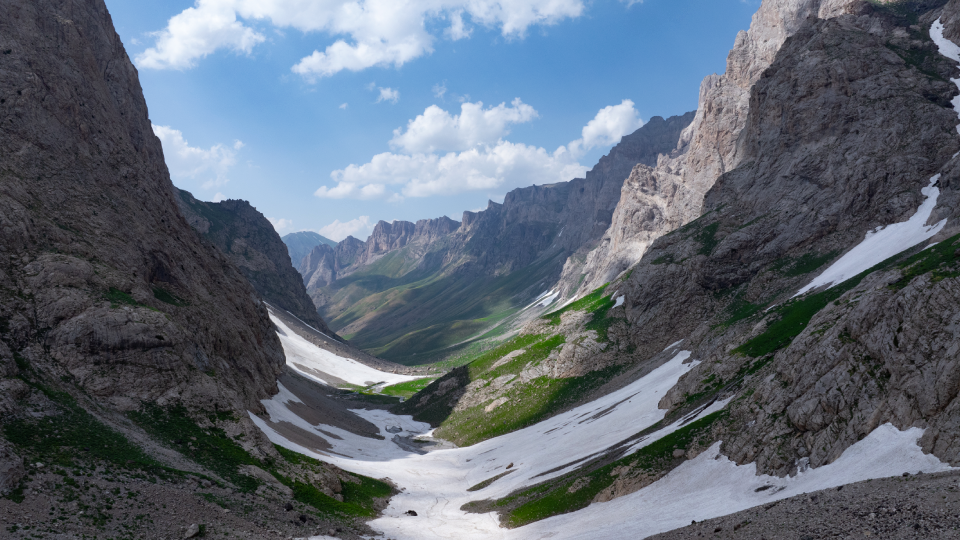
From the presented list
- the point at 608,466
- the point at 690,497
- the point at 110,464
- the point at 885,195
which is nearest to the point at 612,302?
the point at 885,195

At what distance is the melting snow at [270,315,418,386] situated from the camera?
6073 inches

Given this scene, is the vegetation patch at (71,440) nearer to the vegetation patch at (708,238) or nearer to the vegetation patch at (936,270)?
the vegetation patch at (936,270)

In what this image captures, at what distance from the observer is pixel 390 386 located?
6289 inches

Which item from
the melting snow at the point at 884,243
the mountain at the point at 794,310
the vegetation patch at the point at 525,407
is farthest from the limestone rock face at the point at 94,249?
the melting snow at the point at 884,243

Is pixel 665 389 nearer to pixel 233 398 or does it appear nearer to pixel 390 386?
pixel 233 398

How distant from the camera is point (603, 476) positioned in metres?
37.4

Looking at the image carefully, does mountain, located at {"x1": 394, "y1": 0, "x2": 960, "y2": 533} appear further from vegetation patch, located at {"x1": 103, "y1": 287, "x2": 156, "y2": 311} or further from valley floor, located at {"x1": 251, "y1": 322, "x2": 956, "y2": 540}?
vegetation patch, located at {"x1": 103, "y1": 287, "x2": 156, "y2": 311}

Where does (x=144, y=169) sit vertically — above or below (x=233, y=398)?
above

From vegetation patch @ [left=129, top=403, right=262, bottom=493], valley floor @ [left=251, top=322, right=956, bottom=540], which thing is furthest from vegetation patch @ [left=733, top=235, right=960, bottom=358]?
vegetation patch @ [left=129, top=403, right=262, bottom=493]

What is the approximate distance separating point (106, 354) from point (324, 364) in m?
131

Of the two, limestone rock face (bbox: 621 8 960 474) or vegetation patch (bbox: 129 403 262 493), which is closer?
limestone rock face (bbox: 621 8 960 474)

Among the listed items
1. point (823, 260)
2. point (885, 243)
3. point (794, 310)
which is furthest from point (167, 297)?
point (885, 243)

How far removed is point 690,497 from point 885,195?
60.6 m

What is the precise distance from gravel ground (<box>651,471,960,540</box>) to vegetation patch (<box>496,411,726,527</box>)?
1182 centimetres
